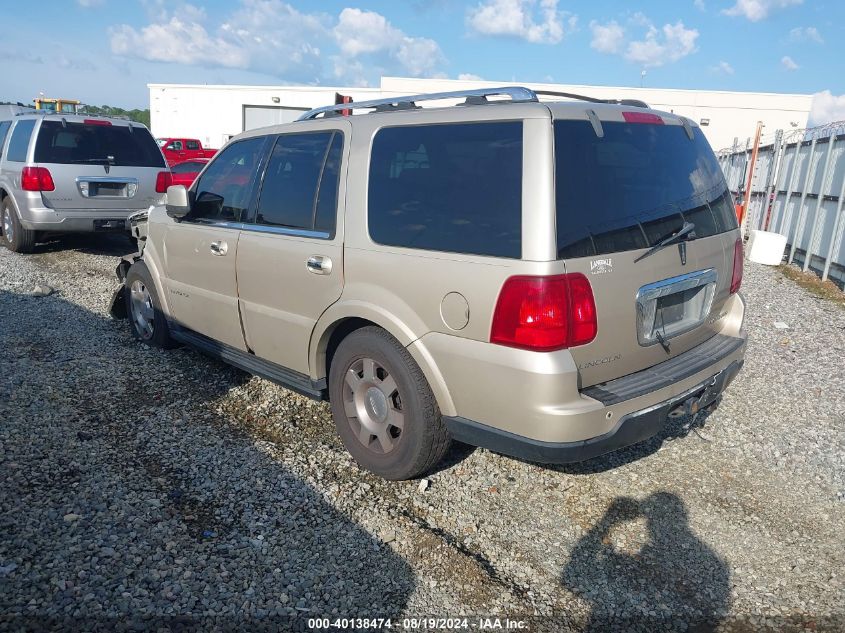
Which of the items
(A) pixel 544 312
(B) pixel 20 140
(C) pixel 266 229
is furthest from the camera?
(B) pixel 20 140

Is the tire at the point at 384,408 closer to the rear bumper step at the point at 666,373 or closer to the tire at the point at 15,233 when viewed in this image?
A: the rear bumper step at the point at 666,373

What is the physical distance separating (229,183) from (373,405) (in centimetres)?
211

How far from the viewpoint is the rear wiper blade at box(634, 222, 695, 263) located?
304 centimetres

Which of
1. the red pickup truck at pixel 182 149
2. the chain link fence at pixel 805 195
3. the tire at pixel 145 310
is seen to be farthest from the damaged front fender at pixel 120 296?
the red pickup truck at pixel 182 149

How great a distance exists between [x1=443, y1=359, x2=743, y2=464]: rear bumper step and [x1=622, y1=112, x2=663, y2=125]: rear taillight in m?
1.40

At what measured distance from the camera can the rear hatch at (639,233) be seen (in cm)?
285

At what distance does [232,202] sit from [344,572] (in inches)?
108

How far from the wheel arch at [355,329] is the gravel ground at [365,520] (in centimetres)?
61

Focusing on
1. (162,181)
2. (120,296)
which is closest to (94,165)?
(162,181)

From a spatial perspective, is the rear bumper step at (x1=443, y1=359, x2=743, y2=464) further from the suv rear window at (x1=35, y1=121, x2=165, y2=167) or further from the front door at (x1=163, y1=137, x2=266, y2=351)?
the suv rear window at (x1=35, y1=121, x2=165, y2=167)

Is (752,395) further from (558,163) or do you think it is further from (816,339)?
(558,163)

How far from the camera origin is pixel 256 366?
432 cm

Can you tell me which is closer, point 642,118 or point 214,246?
point 642,118

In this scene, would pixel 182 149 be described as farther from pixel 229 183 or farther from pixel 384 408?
pixel 384 408
